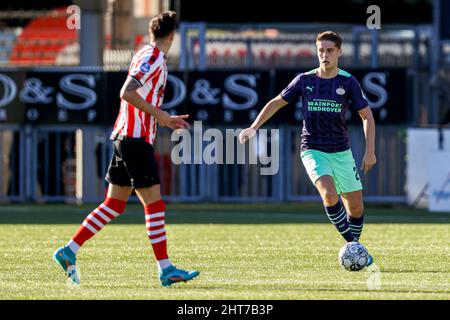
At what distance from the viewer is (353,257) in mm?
12609

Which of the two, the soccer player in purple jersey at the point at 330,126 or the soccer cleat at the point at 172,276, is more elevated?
the soccer player in purple jersey at the point at 330,126

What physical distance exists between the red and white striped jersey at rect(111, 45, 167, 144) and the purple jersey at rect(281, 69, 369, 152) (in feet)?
7.45

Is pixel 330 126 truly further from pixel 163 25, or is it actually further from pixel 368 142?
pixel 163 25

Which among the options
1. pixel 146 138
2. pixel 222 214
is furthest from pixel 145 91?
pixel 222 214

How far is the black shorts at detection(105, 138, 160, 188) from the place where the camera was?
36.7 feet

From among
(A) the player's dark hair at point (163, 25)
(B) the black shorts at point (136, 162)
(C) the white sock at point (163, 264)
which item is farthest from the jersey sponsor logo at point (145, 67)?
(C) the white sock at point (163, 264)

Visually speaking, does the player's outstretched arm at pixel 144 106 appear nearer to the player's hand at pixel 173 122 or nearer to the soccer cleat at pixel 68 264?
the player's hand at pixel 173 122

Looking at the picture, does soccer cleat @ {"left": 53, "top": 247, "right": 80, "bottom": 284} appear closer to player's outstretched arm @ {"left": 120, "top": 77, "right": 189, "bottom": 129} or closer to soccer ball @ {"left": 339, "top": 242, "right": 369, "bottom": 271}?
player's outstretched arm @ {"left": 120, "top": 77, "right": 189, "bottom": 129}

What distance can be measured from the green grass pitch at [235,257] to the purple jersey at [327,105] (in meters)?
1.21

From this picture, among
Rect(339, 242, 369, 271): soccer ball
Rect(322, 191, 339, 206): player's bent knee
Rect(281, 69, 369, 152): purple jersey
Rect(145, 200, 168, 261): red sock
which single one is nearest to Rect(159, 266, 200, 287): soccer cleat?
Rect(145, 200, 168, 261): red sock

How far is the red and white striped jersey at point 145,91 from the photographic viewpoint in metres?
11.2

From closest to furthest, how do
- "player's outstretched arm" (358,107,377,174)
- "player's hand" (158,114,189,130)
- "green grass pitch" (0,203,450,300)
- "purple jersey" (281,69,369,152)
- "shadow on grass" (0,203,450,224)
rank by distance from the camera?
1. "green grass pitch" (0,203,450,300)
2. "player's hand" (158,114,189,130)
3. "player's outstretched arm" (358,107,377,174)
4. "purple jersey" (281,69,369,152)
5. "shadow on grass" (0,203,450,224)

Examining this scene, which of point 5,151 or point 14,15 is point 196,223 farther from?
point 14,15

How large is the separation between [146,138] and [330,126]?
253 centimetres
